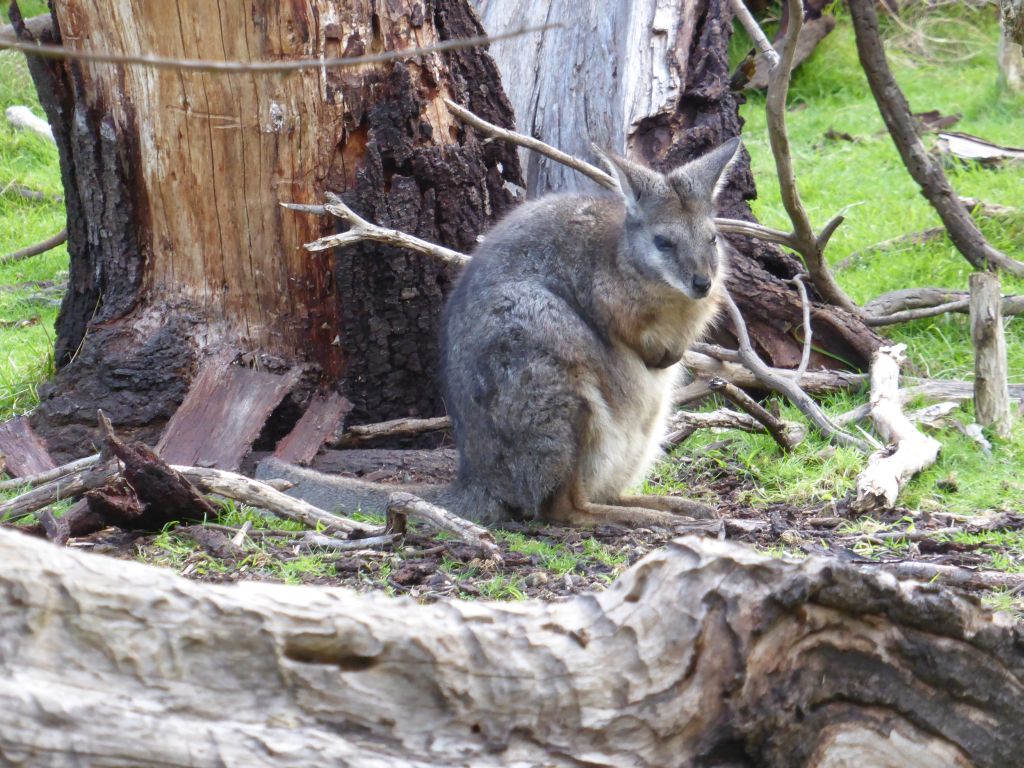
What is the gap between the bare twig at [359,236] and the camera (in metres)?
5.17

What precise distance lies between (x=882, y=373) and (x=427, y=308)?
90.4 inches

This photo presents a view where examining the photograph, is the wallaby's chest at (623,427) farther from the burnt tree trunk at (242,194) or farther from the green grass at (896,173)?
the green grass at (896,173)

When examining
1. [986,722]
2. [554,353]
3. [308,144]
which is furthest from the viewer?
[308,144]

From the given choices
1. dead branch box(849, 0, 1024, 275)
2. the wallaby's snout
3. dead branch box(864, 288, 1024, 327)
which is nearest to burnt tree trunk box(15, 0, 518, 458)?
the wallaby's snout

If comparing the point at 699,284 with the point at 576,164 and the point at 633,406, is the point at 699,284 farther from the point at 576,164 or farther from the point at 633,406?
the point at 576,164

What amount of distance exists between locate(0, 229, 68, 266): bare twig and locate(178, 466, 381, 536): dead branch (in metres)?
3.68

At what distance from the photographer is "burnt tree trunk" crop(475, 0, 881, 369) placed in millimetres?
6598

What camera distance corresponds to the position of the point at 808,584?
7.36ft

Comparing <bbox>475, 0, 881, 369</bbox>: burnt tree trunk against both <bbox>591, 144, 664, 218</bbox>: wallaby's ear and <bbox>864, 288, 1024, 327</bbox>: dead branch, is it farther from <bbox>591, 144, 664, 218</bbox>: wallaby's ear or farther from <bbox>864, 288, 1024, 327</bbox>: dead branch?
<bbox>591, 144, 664, 218</bbox>: wallaby's ear

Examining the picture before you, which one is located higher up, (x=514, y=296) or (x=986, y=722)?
(x=514, y=296)

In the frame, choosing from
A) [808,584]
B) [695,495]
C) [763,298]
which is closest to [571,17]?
[763,298]

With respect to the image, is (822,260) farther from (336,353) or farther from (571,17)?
(336,353)

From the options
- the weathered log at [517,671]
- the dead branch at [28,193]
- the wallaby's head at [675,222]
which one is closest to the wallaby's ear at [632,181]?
the wallaby's head at [675,222]

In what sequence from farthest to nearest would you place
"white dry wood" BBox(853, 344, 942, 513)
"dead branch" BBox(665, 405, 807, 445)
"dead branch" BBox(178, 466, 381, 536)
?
"dead branch" BBox(665, 405, 807, 445) → "white dry wood" BBox(853, 344, 942, 513) → "dead branch" BBox(178, 466, 381, 536)
